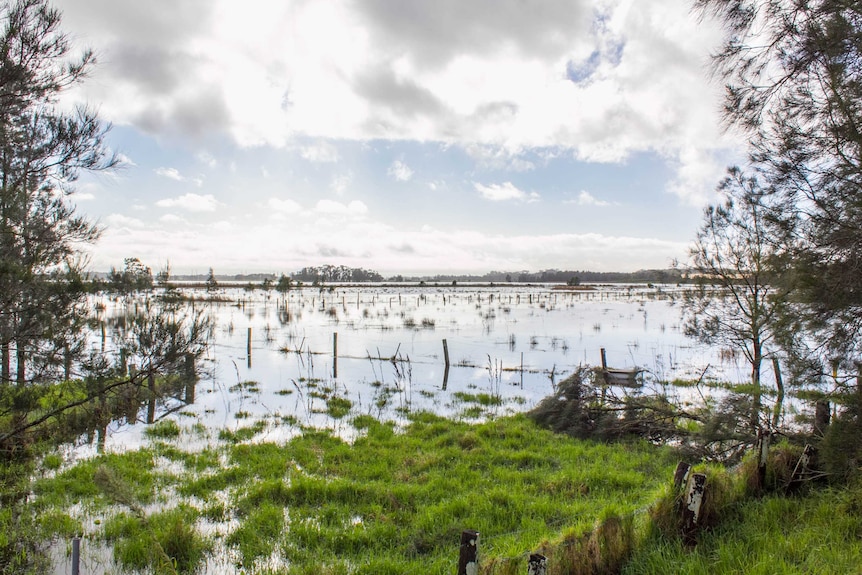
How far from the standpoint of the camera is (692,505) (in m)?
4.40

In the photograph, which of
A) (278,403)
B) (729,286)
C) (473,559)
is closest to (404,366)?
(278,403)

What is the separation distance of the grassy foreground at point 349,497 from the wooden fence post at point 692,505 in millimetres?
508

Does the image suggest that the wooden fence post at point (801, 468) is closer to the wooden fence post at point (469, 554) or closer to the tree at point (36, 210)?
the wooden fence post at point (469, 554)

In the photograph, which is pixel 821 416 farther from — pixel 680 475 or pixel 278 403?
pixel 278 403

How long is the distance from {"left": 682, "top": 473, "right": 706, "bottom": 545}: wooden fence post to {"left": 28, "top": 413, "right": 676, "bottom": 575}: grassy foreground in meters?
0.51

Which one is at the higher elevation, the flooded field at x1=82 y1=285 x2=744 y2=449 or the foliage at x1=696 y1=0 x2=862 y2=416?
the foliage at x1=696 y1=0 x2=862 y2=416

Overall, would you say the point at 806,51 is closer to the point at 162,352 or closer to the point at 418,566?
the point at 418,566

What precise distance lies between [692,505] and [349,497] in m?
4.57

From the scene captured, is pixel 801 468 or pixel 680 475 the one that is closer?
pixel 680 475

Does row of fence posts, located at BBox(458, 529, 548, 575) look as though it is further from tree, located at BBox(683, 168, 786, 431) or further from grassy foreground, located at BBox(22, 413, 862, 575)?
tree, located at BBox(683, 168, 786, 431)

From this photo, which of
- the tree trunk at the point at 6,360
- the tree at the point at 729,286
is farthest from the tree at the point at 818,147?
the tree trunk at the point at 6,360

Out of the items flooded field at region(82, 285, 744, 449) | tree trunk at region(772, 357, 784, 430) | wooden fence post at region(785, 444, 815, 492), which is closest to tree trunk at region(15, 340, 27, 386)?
flooded field at region(82, 285, 744, 449)

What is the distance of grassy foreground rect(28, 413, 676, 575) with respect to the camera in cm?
521

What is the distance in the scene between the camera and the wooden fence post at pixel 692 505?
14.4 feet
